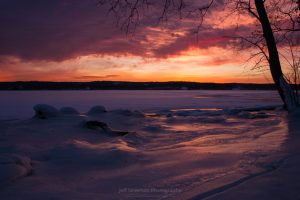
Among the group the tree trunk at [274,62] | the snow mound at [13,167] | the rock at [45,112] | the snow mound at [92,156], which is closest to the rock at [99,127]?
the snow mound at [92,156]

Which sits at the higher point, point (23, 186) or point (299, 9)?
point (299, 9)

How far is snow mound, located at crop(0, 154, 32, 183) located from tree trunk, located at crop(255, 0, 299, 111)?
906cm

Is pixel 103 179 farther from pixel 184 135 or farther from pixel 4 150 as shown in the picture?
pixel 184 135

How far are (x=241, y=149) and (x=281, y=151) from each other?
67 cm

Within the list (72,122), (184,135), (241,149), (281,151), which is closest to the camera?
(281,151)

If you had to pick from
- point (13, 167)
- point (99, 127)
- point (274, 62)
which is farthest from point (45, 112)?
point (274, 62)

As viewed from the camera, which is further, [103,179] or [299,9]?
[299,9]

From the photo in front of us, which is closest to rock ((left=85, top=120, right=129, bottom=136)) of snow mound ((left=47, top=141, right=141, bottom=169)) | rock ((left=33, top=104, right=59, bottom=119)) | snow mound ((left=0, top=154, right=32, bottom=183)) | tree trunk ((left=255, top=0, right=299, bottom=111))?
snow mound ((left=47, top=141, right=141, bottom=169))

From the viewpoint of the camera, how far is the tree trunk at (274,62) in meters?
10.5

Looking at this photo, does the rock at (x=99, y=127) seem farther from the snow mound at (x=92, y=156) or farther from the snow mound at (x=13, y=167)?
the snow mound at (x=13, y=167)

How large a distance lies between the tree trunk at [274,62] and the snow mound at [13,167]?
29.7 feet

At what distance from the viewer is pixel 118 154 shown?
4.91 meters

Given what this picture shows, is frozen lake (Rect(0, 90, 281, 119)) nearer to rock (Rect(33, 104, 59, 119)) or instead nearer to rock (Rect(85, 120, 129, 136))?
rock (Rect(33, 104, 59, 119))

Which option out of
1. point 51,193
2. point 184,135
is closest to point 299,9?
point 184,135
